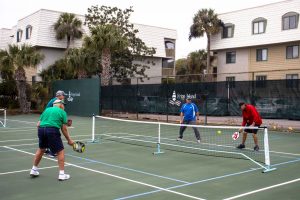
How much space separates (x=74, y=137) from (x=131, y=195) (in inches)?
379

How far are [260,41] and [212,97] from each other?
16453 millimetres

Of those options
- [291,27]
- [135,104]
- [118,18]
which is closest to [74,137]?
[135,104]

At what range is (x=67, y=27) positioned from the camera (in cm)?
3794

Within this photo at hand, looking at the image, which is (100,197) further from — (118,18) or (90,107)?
(118,18)

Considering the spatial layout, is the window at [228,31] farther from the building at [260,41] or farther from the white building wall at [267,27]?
the white building wall at [267,27]

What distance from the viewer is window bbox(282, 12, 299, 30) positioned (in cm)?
3371

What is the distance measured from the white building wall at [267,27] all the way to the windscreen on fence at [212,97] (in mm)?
14940

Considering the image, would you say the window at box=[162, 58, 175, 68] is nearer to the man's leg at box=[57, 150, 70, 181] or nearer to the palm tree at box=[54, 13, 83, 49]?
the palm tree at box=[54, 13, 83, 49]

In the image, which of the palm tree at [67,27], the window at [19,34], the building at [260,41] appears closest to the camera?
the building at [260,41]

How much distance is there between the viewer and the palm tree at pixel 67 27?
37875mm

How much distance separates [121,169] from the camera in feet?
31.1

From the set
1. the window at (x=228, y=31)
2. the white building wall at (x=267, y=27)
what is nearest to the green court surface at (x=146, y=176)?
the white building wall at (x=267, y=27)

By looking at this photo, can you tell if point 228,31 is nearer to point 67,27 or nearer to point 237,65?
point 237,65

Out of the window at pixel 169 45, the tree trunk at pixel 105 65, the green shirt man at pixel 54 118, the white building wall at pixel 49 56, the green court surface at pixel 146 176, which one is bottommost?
the green court surface at pixel 146 176
